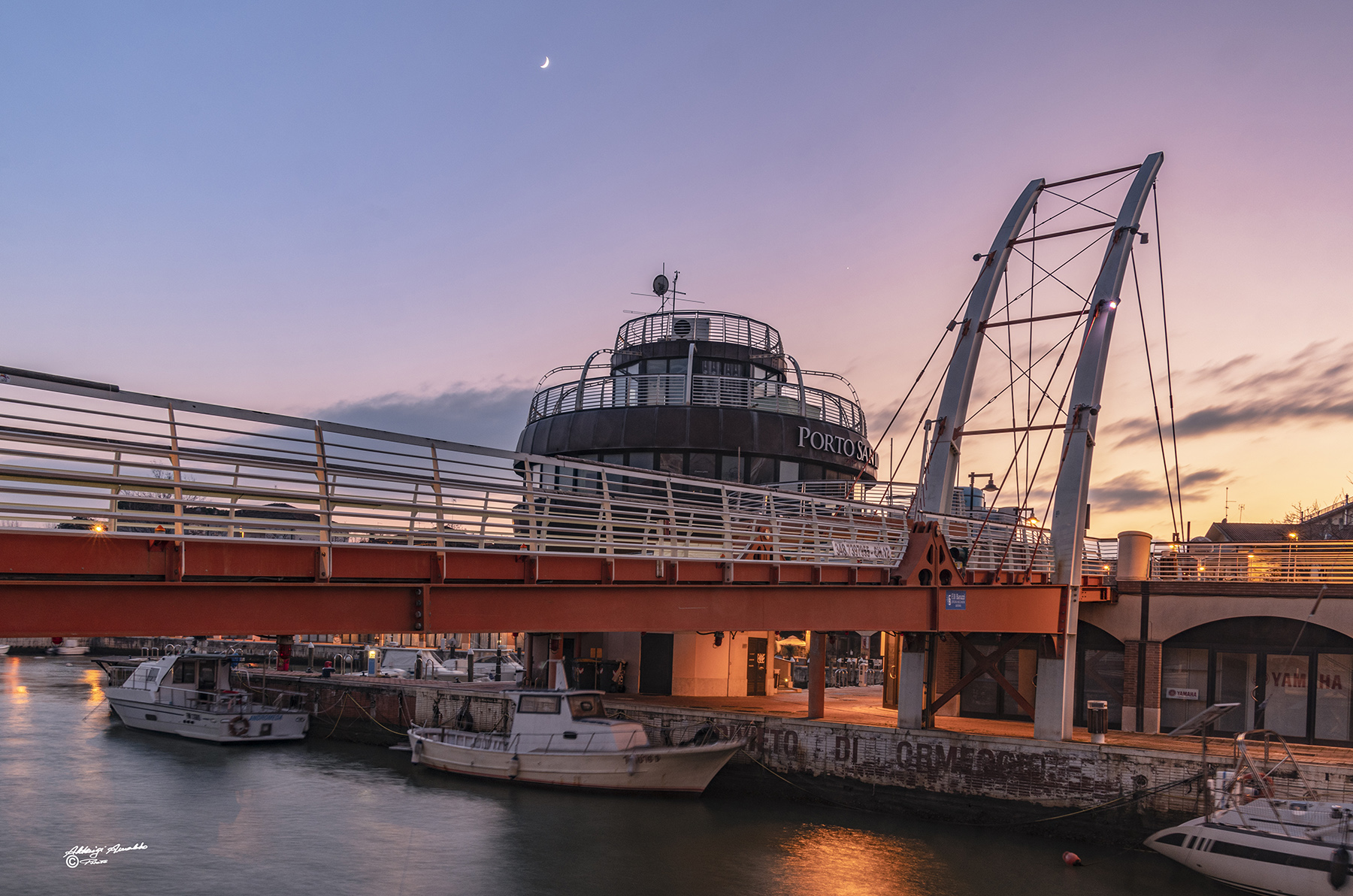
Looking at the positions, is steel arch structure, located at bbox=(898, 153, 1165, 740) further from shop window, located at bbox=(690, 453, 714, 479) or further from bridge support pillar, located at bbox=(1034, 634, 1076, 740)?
shop window, located at bbox=(690, 453, 714, 479)

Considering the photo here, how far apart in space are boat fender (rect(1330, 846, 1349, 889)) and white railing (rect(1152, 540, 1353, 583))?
12313 mm

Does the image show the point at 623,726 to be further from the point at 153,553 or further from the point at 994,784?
the point at 153,553

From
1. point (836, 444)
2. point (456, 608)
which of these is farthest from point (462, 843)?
point (836, 444)

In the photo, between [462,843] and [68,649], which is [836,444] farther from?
[68,649]

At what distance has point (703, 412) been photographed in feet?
138

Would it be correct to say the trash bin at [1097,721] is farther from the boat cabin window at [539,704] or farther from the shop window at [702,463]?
the shop window at [702,463]

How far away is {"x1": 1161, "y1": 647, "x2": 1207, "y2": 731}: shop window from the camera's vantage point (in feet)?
99.8

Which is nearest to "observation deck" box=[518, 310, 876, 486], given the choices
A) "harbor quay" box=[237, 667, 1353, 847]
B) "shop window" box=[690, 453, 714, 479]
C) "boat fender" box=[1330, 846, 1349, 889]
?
"shop window" box=[690, 453, 714, 479]

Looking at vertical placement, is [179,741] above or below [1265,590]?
below

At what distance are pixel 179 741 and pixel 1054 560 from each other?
34332 millimetres

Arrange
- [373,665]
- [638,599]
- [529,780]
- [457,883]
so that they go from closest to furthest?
[638,599] < [457,883] < [529,780] < [373,665]

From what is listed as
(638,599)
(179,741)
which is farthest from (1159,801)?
(179,741)

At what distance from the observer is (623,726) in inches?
1217

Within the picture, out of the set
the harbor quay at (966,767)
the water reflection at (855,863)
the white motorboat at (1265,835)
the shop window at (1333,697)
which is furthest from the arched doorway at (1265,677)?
the water reflection at (855,863)
